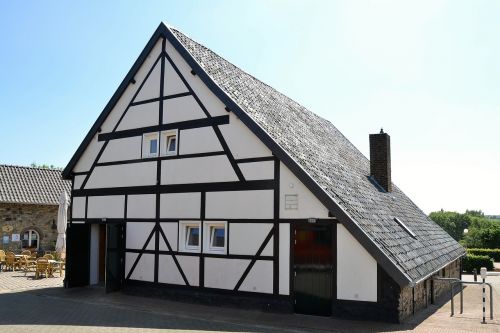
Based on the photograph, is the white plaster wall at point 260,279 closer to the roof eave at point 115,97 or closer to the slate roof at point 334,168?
the slate roof at point 334,168

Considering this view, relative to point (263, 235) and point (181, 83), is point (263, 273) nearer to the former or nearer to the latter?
point (263, 235)

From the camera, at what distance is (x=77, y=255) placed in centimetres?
1520

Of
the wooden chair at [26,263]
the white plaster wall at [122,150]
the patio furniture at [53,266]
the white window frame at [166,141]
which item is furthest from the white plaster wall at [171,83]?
the wooden chair at [26,263]

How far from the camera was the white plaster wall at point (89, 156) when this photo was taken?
15727 millimetres

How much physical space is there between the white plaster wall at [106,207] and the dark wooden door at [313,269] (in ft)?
20.6

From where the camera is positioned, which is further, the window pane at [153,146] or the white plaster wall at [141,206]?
the window pane at [153,146]

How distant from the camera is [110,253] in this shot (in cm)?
1382

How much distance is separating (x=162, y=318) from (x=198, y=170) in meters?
4.15

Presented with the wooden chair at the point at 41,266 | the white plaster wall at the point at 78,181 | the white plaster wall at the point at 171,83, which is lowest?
the wooden chair at the point at 41,266

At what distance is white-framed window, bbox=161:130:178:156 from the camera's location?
13938mm

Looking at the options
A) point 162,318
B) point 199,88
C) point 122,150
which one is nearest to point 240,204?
point 162,318

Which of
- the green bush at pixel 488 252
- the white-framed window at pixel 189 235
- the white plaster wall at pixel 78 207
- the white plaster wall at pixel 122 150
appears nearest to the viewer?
the white-framed window at pixel 189 235

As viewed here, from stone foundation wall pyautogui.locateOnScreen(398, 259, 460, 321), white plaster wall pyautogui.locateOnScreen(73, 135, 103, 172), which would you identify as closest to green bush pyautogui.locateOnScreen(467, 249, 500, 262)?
stone foundation wall pyautogui.locateOnScreen(398, 259, 460, 321)

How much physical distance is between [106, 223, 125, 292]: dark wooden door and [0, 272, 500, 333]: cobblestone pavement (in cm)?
48
